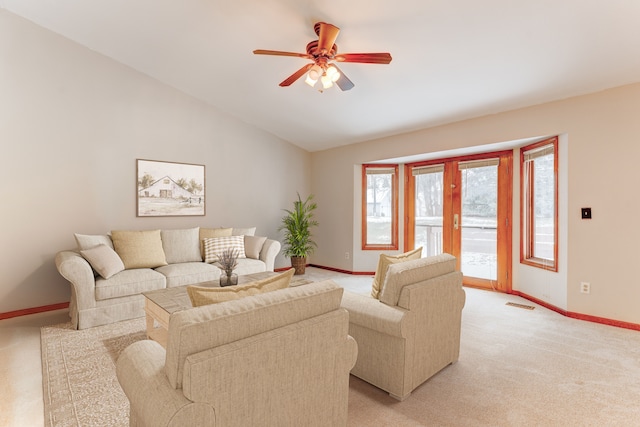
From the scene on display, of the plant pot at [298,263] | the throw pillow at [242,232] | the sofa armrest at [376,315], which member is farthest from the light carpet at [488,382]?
the plant pot at [298,263]

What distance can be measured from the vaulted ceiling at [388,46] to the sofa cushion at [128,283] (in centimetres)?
269

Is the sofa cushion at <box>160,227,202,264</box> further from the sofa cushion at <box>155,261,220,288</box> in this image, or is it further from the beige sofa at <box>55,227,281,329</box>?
the sofa cushion at <box>155,261,220,288</box>

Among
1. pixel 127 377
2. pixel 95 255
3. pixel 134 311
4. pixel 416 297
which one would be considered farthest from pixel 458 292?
pixel 95 255

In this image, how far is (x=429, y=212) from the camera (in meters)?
5.52

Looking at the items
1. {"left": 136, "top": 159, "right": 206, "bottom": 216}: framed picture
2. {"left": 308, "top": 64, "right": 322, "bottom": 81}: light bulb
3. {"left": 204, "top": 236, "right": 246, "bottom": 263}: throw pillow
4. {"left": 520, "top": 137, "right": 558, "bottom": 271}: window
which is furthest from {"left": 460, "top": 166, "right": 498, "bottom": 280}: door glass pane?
{"left": 136, "top": 159, "right": 206, "bottom": 216}: framed picture

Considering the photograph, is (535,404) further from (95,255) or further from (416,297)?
(95,255)

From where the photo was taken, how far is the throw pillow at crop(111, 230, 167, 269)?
Answer: 12.6ft

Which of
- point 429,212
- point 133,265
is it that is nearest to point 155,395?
point 133,265

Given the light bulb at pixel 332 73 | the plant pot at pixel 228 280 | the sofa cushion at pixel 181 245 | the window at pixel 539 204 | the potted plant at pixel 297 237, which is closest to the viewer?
the light bulb at pixel 332 73

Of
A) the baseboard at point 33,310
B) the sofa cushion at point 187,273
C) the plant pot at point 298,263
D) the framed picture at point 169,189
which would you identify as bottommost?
the baseboard at point 33,310

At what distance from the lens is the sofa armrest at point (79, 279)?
3.16m

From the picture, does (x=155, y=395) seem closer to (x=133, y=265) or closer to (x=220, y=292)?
(x=220, y=292)

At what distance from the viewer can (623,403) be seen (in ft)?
6.70

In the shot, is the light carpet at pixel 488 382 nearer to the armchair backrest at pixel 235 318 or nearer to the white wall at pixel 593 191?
the white wall at pixel 593 191
